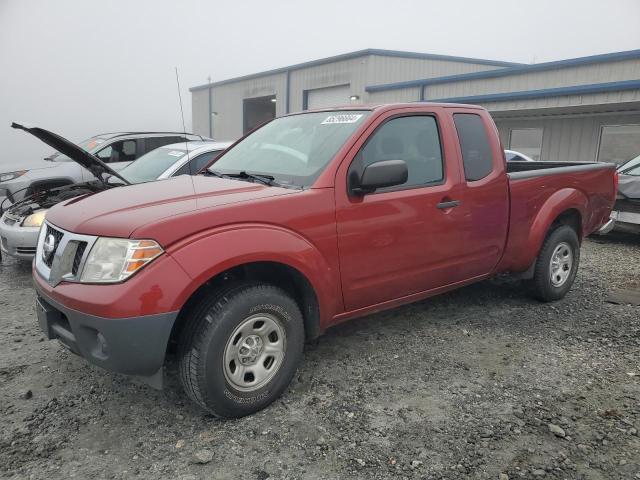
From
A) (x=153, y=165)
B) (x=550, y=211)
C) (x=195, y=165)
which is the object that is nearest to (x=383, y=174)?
(x=550, y=211)

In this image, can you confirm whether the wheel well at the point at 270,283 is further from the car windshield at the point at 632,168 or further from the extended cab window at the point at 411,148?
the car windshield at the point at 632,168

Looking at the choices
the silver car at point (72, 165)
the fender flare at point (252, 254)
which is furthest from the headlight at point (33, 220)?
the fender flare at point (252, 254)

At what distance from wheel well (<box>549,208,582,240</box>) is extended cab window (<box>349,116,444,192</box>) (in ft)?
5.74

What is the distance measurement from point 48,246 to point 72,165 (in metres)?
4.92

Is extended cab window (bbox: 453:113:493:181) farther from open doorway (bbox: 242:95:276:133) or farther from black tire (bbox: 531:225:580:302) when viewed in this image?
open doorway (bbox: 242:95:276:133)

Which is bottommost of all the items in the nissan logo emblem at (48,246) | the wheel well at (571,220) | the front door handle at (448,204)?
the wheel well at (571,220)

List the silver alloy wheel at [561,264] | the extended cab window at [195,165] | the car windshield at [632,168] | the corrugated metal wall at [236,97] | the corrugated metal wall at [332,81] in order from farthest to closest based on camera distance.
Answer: the corrugated metal wall at [236,97]
the corrugated metal wall at [332,81]
the car windshield at [632,168]
the extended cab window at [195,165]
the silver alloy wheel at [561,264]

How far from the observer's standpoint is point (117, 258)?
2.47 metres

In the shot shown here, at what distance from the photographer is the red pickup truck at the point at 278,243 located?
2486mm

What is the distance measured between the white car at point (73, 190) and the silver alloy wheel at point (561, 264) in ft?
11.2

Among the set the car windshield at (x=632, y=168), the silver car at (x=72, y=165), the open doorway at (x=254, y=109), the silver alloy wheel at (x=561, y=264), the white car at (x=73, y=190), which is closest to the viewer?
the silver alloy wheel at (x=561, y=264)

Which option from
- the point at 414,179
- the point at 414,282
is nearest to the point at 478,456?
the point at 414,282

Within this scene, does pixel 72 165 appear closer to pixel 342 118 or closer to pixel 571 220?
pixel 342 118

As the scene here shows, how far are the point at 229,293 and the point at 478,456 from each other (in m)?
1.54
